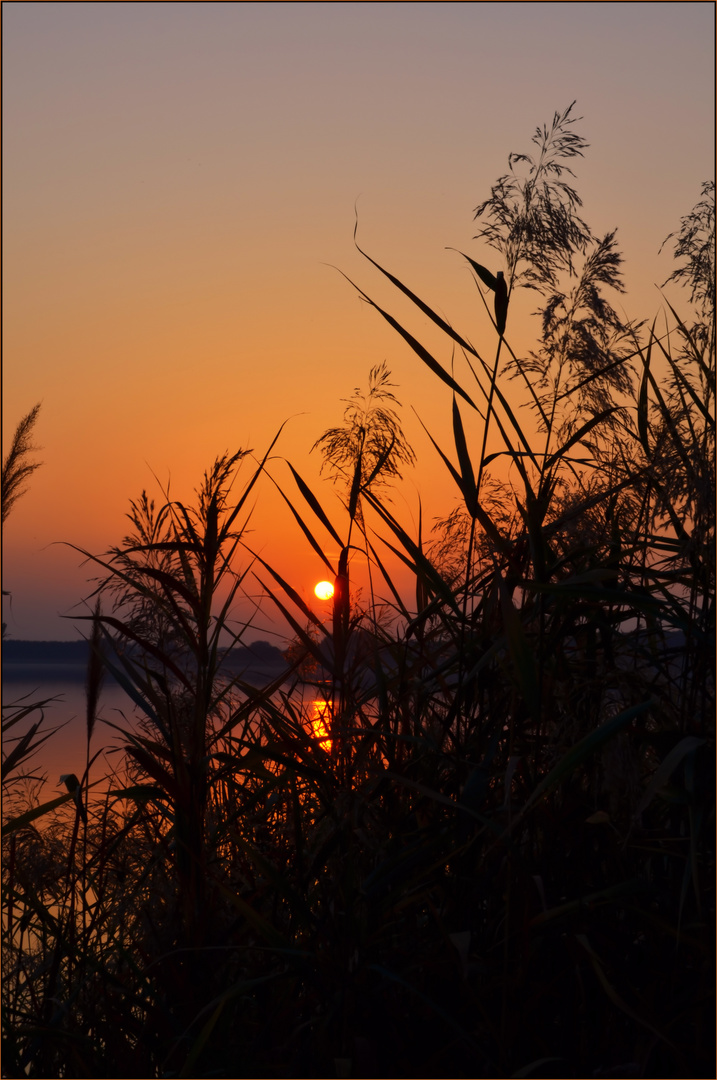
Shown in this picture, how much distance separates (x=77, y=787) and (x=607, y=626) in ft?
3.34

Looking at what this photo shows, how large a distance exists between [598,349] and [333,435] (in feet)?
3.12

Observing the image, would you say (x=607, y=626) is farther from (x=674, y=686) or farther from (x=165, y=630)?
(x=165, y=630)

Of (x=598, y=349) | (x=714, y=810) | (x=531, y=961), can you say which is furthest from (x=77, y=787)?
(x=598, y=349)

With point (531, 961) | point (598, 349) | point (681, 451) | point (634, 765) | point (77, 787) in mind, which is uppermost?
point (598, 349)

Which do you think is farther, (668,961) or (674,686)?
(674,686)

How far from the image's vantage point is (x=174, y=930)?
1464mm

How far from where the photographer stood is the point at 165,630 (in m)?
2.62

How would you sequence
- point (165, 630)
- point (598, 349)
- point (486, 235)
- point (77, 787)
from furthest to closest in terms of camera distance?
point (598, 349)
point (165, 630)
point (486, 235)
point (77, 787)

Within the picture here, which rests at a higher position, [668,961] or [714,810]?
[714,810]

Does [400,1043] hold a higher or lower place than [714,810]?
lower

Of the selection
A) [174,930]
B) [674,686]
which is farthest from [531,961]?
[174,930]

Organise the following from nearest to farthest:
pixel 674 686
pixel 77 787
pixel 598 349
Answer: pixel 674 686
pixel 77 787
pixel 598 349

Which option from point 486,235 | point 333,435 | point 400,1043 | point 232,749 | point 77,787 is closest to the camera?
point 400,1043

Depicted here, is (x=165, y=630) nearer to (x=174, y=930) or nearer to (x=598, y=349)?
(x=174, y=930)
